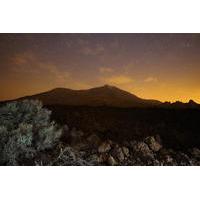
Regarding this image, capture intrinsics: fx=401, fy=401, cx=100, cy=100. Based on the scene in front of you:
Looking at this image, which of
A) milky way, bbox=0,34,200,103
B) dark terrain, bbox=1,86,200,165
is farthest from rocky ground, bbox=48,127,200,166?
milky way, bbox=0,34,200,103

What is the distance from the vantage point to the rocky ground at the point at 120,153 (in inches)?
149

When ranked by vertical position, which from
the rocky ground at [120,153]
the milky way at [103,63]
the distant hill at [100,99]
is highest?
the milky way at [103,63]

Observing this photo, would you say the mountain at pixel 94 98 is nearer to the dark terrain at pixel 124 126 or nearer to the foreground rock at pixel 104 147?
the dark terrain at pixel 124 126

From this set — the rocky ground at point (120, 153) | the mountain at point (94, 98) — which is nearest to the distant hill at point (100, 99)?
the mountain at point (94, 98)

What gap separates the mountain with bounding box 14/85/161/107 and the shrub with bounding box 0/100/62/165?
0.12m

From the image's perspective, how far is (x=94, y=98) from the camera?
152 inches

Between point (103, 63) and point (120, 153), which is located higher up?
point (103, 63)

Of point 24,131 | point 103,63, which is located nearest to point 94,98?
point 103,63

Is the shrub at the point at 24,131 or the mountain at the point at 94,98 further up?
the mountain at the point at 94,98

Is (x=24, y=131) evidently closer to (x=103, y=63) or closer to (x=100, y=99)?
(x=100, y=99)

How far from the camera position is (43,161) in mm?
3756

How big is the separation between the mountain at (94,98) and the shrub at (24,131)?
0.12 m

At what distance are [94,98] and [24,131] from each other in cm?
73
